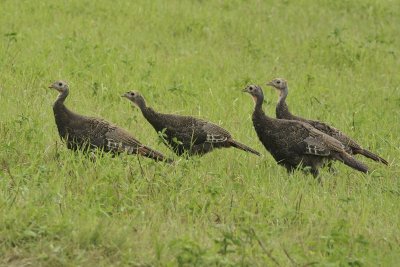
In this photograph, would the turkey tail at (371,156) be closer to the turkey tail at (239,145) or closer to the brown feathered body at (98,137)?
the turkey tail at (239,145)

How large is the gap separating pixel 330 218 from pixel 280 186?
1.11 m

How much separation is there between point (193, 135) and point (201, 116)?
1.79 meters

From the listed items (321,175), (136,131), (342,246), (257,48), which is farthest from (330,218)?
(257,48)

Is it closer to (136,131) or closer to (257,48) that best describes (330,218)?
(136,131)

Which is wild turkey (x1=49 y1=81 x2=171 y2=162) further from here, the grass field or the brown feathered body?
the grass field

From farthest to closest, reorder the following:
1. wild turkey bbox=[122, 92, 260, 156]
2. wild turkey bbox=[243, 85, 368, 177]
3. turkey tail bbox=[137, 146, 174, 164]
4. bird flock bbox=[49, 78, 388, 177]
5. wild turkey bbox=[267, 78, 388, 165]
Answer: wild turkey bbox=[267, 78, 388, 165] → wild turkey bbox=[122, 92, 260, 156] → wild turkey bbox=[243, 85, 368, 177] → bird flock bbox=[49, 78, 388, 177] → turkey tail bbox=[137, 146, 174, 164]

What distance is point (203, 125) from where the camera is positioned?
31.8 feet

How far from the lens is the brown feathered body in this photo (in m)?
8.80

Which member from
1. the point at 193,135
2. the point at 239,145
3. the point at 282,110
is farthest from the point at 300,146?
the point at 282,110

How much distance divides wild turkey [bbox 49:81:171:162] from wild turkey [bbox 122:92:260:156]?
27.2 inches

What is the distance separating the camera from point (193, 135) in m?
9.54

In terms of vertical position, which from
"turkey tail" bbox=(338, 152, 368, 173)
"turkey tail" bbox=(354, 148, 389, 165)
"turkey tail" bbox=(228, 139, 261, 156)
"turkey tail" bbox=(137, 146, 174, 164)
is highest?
"turkey tail" bbox=(338, 152, 368, 173)

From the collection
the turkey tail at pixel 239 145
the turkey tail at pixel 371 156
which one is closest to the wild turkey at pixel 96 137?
the turkey tail at pixel 239 145

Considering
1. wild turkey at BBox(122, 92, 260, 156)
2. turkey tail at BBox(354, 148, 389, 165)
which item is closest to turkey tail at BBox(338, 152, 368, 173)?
turkey tail at BBox(354, 148, 389, 165)
